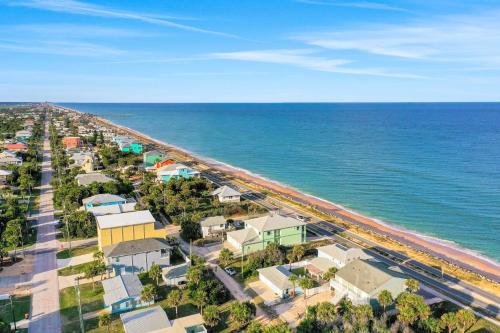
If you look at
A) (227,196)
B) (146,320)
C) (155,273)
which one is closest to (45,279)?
(155,273)

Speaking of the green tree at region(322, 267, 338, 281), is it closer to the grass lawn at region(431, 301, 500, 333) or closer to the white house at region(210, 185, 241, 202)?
the grass lawn at region(431, 301, 500, 333)

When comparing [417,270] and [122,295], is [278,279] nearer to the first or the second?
[122,295]

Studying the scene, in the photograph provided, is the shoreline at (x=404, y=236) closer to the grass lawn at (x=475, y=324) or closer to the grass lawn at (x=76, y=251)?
the grass lawn at (x=475, y=324)

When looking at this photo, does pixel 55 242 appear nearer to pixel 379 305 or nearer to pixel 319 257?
pixel 319 257

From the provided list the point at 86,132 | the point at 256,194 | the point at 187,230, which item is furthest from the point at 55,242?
the point at 86,132

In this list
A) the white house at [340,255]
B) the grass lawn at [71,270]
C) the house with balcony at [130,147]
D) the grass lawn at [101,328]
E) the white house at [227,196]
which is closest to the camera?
the grass lawn at [101,328]

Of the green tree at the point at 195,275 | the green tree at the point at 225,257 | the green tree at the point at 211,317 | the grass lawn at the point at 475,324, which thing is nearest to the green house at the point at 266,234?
the green tree at the point at 225,257

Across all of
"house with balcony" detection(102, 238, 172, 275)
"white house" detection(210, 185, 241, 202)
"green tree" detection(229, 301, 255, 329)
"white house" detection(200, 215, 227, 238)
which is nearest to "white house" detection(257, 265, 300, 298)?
"green tree" detection(229, 301, 255, 329)
